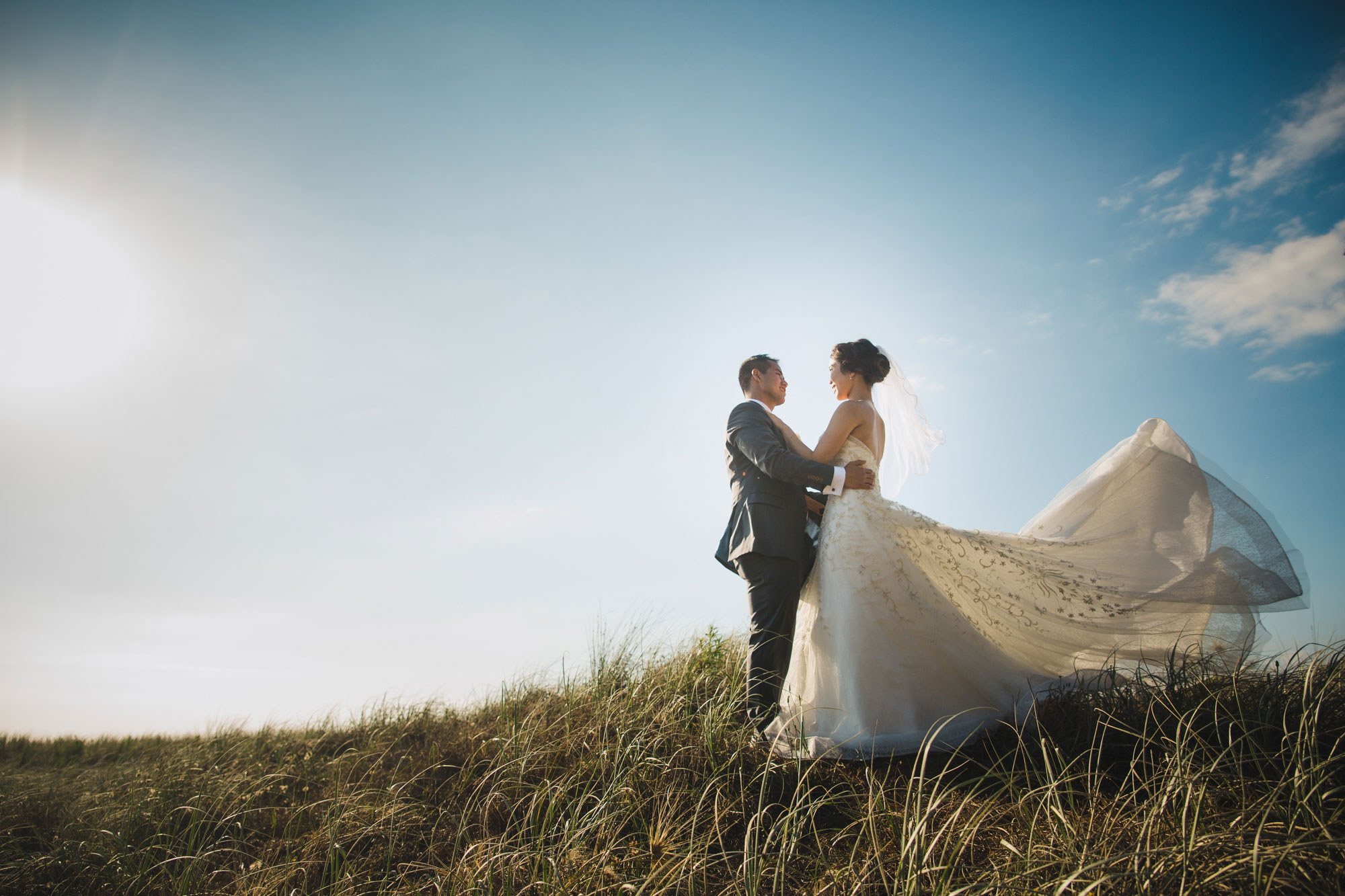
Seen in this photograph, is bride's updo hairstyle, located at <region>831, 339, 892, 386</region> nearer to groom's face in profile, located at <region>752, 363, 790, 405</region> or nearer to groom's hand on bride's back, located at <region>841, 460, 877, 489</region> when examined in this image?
groom's face in profile, located at <region>752, 363, 790, 405</region>

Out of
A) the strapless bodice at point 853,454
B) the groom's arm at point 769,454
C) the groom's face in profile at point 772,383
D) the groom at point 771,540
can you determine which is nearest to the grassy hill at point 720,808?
the groom at point 771,540

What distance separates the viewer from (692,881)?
2.75m

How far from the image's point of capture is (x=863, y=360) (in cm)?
500

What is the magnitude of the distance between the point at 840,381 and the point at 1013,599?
2.02m

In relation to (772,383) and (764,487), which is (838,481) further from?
(772,383)

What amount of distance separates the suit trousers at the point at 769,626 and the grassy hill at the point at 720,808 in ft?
0.74

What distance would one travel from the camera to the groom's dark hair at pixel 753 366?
17.1 ft

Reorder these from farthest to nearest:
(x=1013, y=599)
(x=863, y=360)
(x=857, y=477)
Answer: (x=863, y=360)
(x=857, y=477)
(x=1013, y=599)

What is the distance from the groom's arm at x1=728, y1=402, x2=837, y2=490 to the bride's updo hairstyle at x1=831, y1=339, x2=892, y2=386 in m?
0.86

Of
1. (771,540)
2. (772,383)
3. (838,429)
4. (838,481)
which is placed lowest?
→ (771,540)

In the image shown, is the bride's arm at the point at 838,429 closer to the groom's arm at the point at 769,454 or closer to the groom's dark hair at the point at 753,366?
the groom's arm at the point at 769,454

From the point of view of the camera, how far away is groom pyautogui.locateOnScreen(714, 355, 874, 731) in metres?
4.25

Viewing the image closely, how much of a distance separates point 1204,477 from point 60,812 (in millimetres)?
10708

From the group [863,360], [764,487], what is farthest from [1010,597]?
[863,360]
